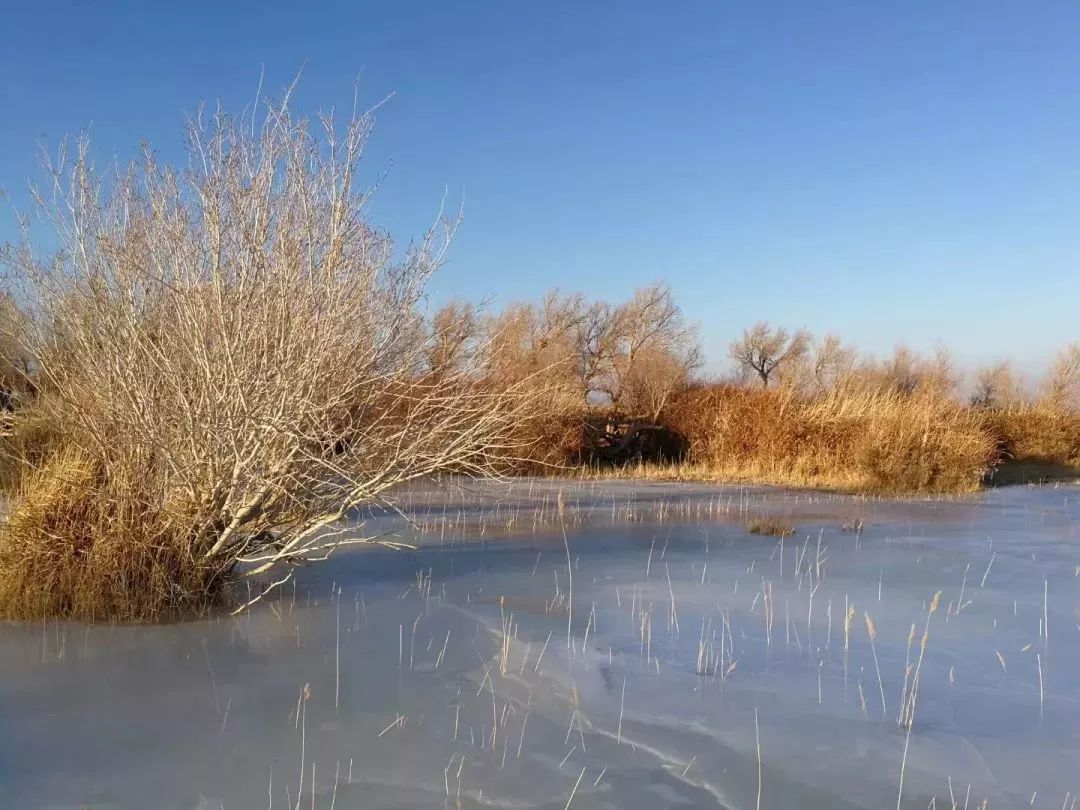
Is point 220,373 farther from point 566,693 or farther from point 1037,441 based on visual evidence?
point 1037,441

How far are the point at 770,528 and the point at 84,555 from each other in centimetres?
679

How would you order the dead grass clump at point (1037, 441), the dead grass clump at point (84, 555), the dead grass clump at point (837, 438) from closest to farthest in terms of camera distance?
the dead grass clump at point (84, 555), the dead grass clump at point (837, 438), the dead grass clump at point (1037, 441)

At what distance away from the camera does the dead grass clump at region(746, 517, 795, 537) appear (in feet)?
30.8

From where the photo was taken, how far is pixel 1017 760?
11.4 feet

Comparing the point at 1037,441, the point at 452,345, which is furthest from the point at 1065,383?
the point at 452,345

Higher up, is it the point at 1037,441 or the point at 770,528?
the point at 1037,441

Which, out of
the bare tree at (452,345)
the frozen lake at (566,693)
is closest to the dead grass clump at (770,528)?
the frozen lake at (566,693)

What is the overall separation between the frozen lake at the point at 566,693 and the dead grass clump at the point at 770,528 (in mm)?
1828

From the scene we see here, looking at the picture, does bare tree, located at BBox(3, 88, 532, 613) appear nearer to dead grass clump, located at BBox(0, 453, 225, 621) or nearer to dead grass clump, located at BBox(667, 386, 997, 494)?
dead grass clump, located at BBox(0, 453, 225, 621)

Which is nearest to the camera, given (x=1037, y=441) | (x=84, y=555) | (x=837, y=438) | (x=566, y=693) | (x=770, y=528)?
(x=566, y=693)

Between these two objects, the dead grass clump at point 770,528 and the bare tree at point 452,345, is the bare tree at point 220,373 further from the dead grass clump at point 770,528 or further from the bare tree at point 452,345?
the dead grass clump at point 770,528

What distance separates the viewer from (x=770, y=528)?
9.54 m

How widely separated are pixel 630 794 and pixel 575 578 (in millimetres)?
3743

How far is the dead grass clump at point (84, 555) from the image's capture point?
5195 mm
